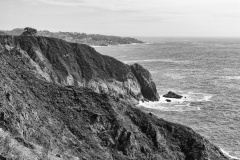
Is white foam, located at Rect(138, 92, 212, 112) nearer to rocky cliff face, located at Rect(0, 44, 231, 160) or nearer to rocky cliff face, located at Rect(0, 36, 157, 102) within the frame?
rocky cliff face, located at Rect(0, 36, 157, 102)

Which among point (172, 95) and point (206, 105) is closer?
point (206, 105)

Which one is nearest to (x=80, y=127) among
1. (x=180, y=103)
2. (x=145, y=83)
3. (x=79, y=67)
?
(x=180, y=103)

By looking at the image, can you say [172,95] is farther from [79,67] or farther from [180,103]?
[79,67]

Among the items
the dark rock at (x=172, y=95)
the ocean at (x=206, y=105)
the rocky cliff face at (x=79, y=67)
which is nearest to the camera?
the ocean at (x=206, y=105)

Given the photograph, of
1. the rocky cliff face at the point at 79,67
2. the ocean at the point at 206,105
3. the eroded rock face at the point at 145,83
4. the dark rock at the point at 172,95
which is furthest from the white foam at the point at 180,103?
the rocky cliff face at the point at 79,67

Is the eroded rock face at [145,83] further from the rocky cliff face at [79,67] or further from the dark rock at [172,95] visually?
the dark rock at [172,95]

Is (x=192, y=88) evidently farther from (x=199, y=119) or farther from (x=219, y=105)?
(x=199, y=119)

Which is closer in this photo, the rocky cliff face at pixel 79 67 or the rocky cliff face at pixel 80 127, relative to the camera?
the rocky cliff face at pixel 80 127
